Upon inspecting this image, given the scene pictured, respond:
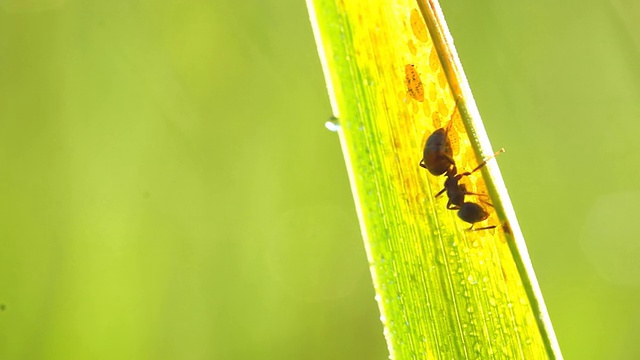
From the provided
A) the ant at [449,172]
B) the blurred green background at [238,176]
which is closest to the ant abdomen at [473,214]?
the ant at [449,172]

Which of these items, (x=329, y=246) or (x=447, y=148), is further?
(x=329, y=246)

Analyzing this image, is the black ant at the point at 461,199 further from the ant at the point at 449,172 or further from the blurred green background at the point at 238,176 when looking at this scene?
the blurred green background at the point at 238,176

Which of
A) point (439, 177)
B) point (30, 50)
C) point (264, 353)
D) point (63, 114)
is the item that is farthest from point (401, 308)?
point (30, 50)

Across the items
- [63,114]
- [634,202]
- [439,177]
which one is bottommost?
[439,177]

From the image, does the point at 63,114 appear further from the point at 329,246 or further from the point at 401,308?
the point at 401,308

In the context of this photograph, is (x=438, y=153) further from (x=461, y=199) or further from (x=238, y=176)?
(x=238, y=176)
